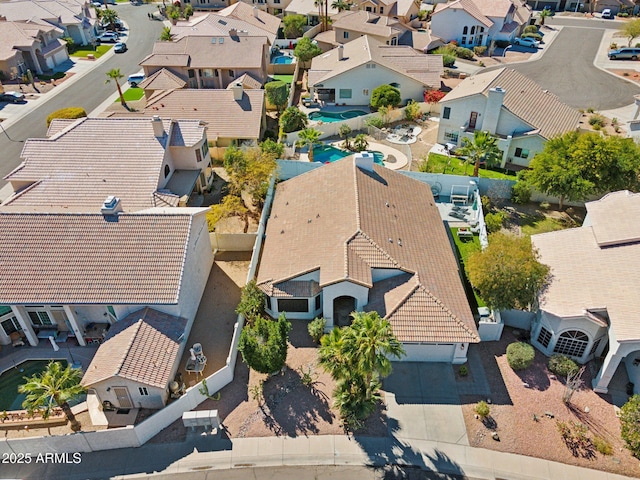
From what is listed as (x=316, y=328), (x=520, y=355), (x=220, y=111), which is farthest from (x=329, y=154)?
(x=520, y=355)

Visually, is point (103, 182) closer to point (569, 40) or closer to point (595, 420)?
point (595, 420)

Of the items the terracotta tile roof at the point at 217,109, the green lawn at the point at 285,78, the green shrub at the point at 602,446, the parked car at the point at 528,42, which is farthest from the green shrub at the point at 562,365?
the parked car at the point at 528,42

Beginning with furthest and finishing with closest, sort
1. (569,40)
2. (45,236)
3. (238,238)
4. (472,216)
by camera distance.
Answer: (569,40), (472,216), (238,238), (45,236)

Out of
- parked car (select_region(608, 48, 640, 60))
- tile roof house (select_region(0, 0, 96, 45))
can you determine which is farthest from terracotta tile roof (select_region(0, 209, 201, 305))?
parked car (select_region(608, 48, 640, 60))

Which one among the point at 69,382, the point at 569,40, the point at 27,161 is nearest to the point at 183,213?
the point at 69,382

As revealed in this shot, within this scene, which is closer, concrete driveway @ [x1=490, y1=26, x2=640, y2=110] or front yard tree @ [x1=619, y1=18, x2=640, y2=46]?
concrete driveway @ [x1=490, y1=26, x2=640, y2=110]

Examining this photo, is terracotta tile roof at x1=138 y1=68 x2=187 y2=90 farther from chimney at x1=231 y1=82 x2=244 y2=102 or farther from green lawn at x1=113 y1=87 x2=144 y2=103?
chimney at x1=231 y1=82 x2=244 y2=102
